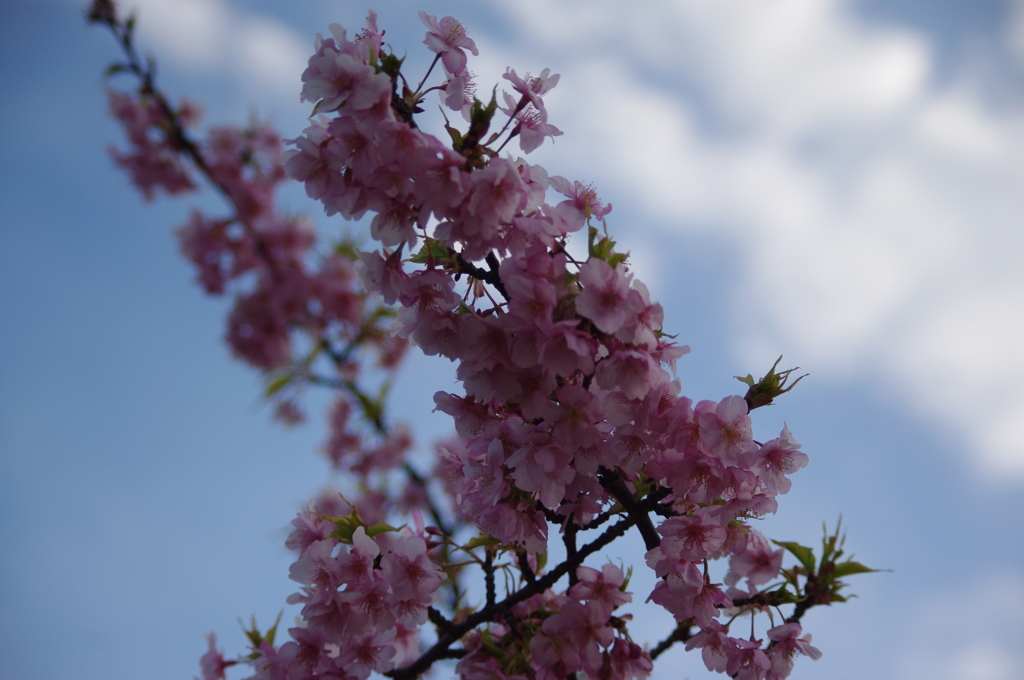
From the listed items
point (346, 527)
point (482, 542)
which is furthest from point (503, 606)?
point (346, 527)

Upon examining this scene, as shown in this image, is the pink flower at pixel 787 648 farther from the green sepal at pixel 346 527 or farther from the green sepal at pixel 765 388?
Result: the green sepal at pixel 346 527

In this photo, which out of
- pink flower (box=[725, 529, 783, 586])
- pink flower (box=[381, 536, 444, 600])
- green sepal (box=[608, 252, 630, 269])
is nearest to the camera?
green sepal (box=[608, 252, 630, 269])

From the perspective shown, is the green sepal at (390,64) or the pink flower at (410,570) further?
the pink flower at (410,570)

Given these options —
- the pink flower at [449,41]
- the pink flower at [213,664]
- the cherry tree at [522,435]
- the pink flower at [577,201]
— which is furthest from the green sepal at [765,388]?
the pink flower at [213,664]

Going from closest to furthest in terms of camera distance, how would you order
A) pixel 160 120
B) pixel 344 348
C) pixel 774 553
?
pixel 774 553, pixel 344 348, pixel 160 120

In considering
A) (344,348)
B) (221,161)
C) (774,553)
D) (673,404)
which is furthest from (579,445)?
(221,161)

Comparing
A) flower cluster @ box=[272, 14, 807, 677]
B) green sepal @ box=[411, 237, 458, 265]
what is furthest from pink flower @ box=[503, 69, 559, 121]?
green sepal @ box=[411, 237, 458, 265]

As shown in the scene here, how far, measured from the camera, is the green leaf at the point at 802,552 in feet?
6.51

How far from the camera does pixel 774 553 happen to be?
1873 mm

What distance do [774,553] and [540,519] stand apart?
2.37 feet

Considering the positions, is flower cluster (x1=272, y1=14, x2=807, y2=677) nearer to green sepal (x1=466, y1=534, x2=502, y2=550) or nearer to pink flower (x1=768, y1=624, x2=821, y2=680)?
pink flower (x1=768, y1=624, x2=821, y2=680)

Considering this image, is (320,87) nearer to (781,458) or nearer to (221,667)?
(781,458)

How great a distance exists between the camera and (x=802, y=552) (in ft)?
6.64

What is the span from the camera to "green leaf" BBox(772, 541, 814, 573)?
1.98 meters
